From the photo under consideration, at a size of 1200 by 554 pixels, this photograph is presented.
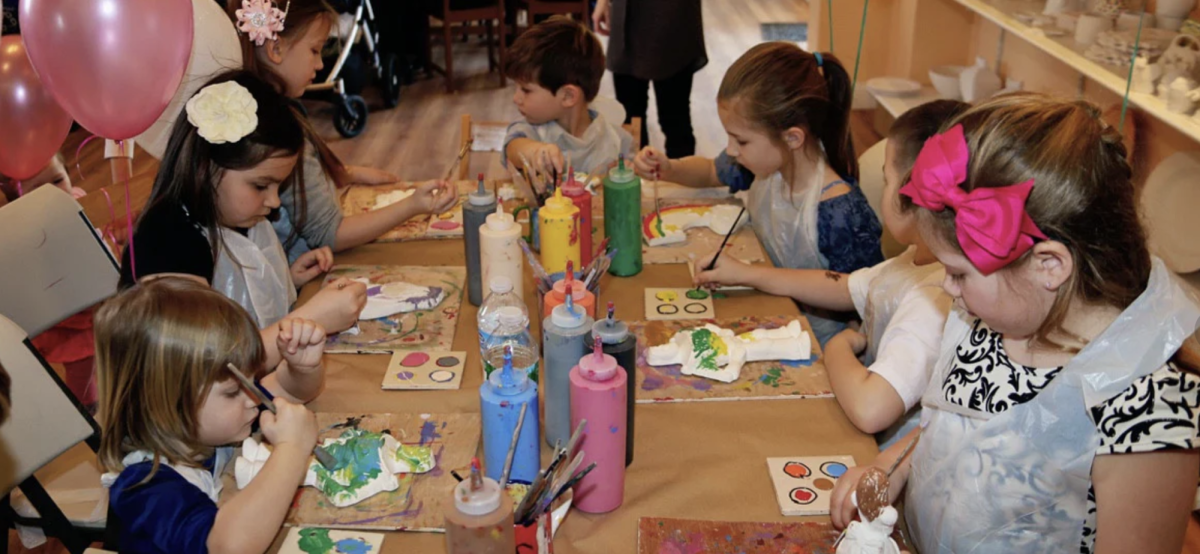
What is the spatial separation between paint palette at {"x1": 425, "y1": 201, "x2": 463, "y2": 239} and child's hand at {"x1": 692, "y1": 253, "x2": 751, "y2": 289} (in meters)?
0.62

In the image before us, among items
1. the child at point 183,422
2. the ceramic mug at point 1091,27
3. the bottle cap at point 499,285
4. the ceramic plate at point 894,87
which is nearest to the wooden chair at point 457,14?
the ceramic plate at point 894,87

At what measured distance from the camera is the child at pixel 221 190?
5.41 feet

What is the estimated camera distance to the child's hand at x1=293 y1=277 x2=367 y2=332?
1.70 metres

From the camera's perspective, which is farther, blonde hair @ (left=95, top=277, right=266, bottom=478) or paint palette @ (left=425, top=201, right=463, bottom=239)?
paint palette @ (left=425, top=201, right=463, bottom=239)

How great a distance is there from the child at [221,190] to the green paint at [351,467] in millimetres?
350

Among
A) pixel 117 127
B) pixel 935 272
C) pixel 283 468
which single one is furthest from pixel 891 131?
pixel 117 127

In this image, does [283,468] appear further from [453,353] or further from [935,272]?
[935,272]

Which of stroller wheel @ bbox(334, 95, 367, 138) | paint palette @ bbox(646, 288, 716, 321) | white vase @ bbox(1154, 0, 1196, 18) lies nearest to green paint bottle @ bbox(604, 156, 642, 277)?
paint palette @ bbox(646, 288, 716, 321)

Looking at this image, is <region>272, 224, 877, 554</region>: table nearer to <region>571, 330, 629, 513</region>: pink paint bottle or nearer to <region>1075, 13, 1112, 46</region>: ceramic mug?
<region>571, 330, 629, 513</region>: pink paint bottle

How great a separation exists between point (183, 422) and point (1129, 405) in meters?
1.21

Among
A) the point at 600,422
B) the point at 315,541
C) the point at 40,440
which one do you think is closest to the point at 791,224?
the point at 600,422

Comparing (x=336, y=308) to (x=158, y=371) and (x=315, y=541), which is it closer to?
(x=158, y=371)

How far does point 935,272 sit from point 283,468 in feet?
3.64

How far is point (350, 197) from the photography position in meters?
2.46
